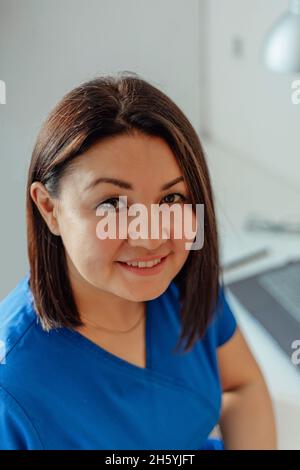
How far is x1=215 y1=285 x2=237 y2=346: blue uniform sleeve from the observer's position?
0.78m

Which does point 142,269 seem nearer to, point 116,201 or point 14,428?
point 116,201

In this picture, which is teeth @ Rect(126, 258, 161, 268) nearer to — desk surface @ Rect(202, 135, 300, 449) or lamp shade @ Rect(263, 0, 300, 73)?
desk surface @ Rect(202, 135, 300, 449)

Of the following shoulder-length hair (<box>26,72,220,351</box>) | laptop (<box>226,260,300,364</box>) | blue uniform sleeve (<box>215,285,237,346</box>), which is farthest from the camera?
laptop (<box>226,260,300,364</box>)

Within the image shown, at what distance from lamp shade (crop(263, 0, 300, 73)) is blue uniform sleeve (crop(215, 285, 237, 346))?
17.2 inches

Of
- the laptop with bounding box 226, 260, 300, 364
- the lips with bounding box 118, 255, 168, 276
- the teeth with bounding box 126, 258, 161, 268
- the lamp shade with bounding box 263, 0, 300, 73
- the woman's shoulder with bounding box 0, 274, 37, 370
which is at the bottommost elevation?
the laptop with bounding box 226, 260, 300, 364

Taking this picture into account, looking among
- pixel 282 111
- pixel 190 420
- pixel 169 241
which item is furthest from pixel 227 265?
pixel 169 241

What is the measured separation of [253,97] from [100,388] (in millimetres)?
729

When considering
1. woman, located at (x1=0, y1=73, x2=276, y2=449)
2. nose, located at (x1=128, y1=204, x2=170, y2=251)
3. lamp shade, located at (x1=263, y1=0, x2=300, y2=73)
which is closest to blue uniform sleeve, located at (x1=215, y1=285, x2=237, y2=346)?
woman, located at (x1=0, y1=73, x2=276, y2=449)

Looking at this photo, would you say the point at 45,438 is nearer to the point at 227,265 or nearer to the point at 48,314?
the point at 48,314

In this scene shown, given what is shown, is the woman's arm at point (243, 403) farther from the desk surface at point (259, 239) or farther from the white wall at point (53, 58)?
the white wall at point (53, 58)

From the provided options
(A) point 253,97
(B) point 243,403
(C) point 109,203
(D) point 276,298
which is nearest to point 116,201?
(C) point 109,203

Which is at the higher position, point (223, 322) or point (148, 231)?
point (148, 231)

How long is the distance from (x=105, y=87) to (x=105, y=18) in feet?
0.31

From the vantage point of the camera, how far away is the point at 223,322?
2.59ft
